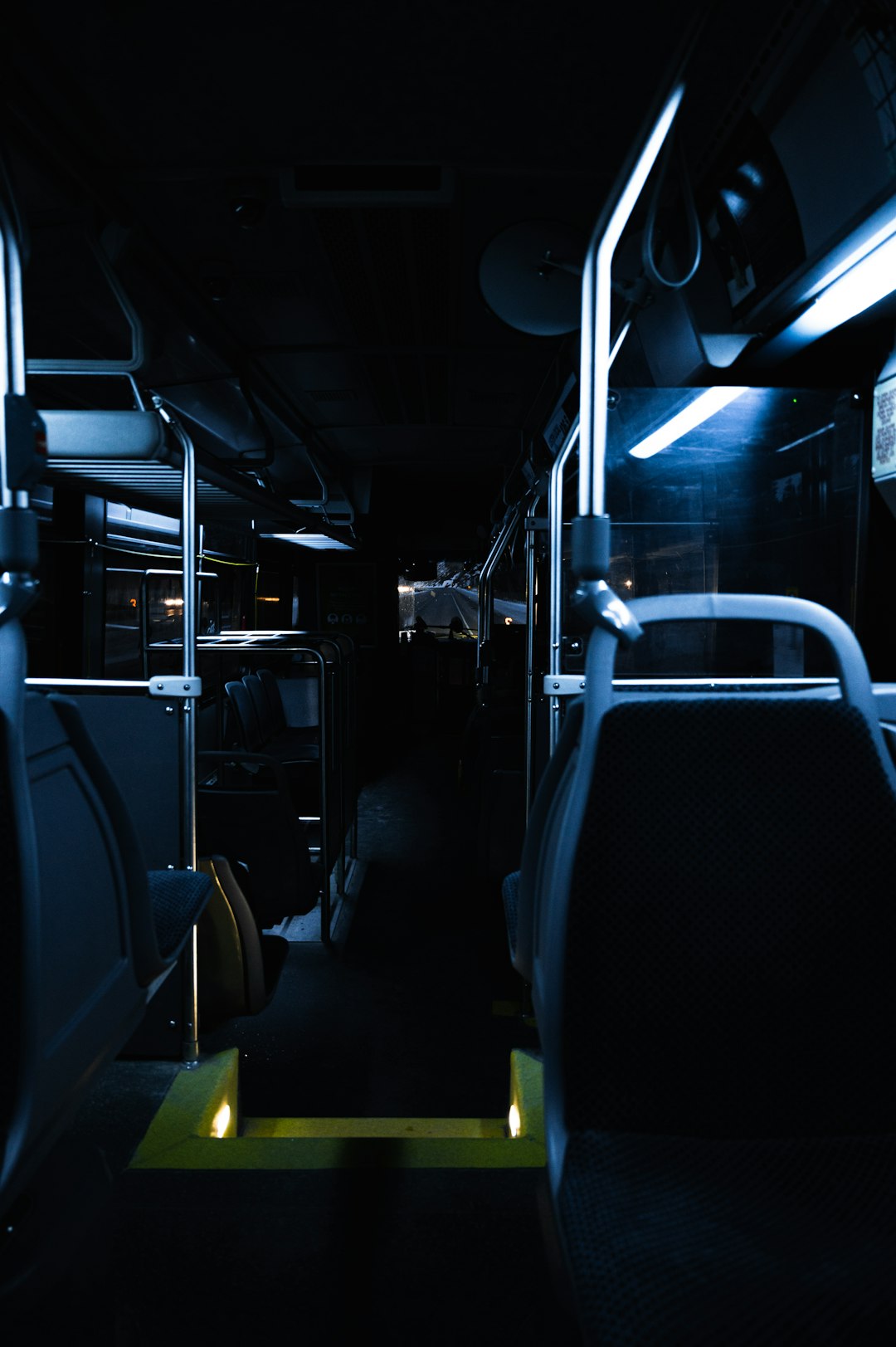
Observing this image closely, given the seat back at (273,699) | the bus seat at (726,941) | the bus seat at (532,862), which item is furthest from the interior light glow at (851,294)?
the seat back at (273,699)

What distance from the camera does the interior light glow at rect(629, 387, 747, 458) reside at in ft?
9.53

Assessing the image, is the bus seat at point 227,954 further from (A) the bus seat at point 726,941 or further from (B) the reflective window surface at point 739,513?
(A) the bus seat at point 726,941

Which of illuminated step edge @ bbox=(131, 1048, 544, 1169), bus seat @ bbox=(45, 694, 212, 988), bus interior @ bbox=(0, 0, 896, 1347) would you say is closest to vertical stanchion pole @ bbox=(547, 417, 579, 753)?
bus interior @ bbox=(0, 0, 896, 1347)

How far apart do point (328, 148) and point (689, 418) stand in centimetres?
162

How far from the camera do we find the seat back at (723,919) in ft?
3.76

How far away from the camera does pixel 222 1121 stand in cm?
226

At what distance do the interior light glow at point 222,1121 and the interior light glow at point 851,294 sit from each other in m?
2.68

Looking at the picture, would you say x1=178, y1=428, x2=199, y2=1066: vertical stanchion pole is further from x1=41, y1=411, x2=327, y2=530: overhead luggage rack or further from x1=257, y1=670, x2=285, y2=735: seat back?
x1=257, y1=670, x2=285, y2=735: seat back

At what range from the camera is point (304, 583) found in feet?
33.8

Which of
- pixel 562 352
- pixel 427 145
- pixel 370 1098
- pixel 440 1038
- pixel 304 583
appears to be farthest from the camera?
pixel 304 583

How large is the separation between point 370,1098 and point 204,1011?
0.63 m

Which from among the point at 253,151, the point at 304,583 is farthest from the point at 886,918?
the point at 304,583

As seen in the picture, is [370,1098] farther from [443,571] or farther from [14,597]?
[443,571]

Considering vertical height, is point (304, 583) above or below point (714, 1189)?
above
